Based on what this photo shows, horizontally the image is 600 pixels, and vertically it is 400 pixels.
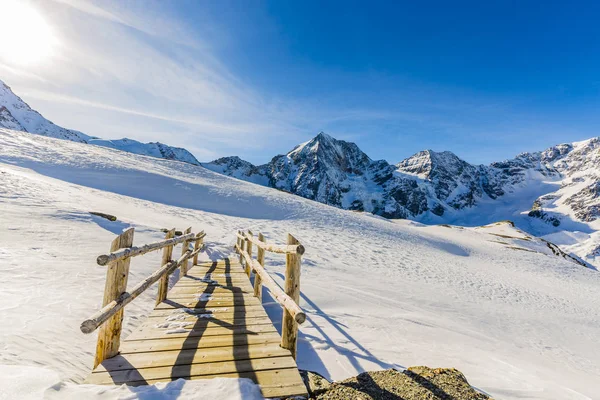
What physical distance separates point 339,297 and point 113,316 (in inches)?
255

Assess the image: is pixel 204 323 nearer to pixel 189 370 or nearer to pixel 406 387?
pixel 189 370

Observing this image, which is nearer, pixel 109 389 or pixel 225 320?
pixel 109 389

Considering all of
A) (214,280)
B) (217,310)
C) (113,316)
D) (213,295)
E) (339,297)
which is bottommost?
(339,297)

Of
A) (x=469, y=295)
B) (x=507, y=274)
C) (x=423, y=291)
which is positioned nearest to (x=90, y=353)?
(x=423, y=291)

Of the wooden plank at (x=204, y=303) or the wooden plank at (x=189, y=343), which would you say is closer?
the wooden plank at (x=189, y=343)

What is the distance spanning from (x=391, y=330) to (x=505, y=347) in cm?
350

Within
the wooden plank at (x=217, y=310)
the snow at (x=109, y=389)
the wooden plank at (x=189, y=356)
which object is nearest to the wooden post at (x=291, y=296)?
the wooden plank at (x=189, y=356)

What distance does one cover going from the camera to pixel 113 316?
11.1 feet

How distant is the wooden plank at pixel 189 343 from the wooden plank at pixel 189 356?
105mm

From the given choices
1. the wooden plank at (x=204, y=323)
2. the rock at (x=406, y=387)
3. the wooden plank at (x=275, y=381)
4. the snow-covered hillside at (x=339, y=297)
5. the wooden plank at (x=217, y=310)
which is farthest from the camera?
the wooden plank at (x=217, y=310)

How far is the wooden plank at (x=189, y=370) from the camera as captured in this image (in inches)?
116

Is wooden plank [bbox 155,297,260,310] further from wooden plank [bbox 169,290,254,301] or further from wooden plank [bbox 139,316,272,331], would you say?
wooden plank [bbox 139,316,272,331]

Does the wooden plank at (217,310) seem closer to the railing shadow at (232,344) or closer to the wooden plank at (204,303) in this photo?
the railing shadow at (232,344)

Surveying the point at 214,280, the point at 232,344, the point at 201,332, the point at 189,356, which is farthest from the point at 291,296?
the point at 214,280
